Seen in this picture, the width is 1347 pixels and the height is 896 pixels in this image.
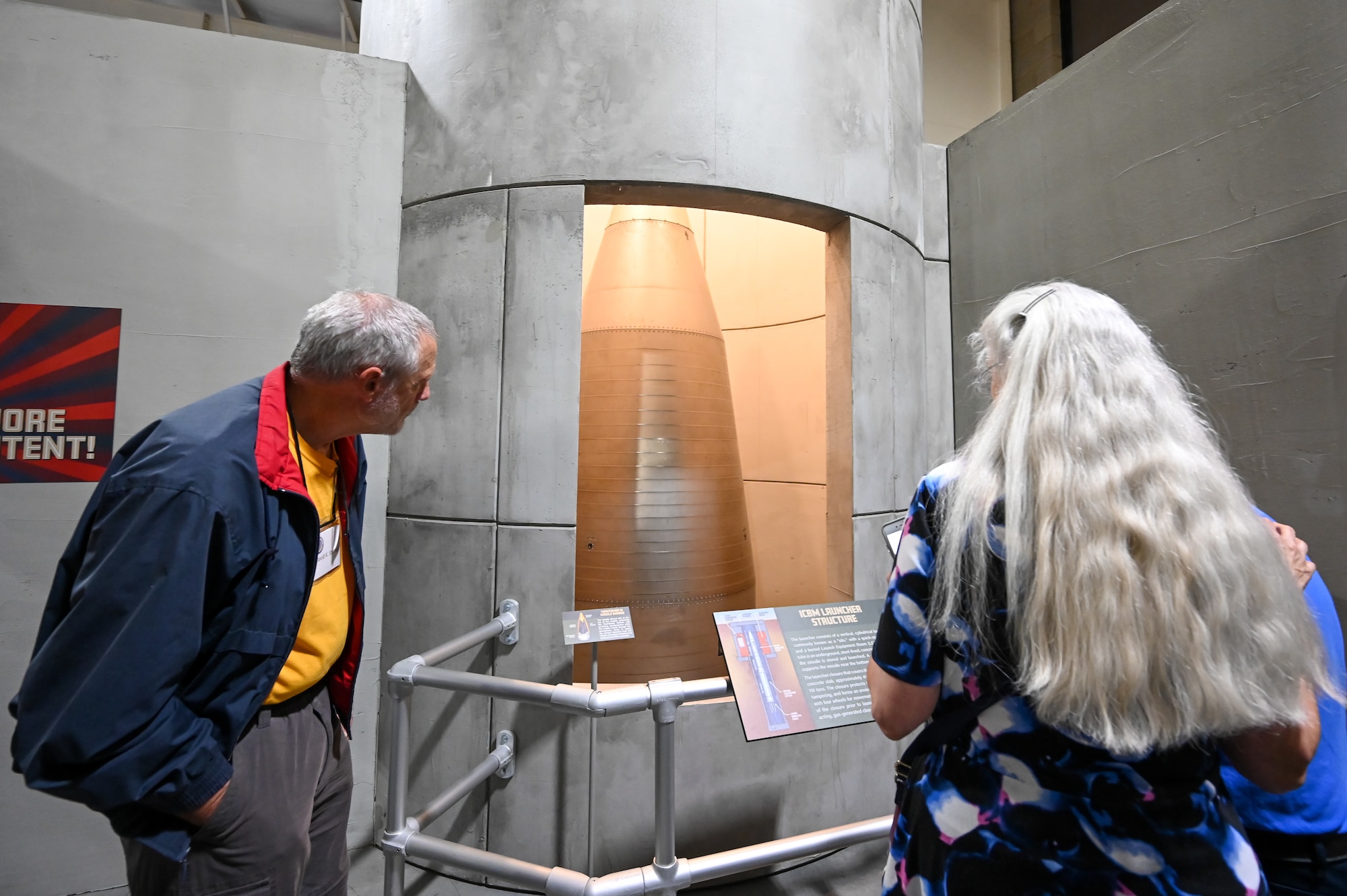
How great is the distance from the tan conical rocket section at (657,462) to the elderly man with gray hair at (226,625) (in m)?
1.50

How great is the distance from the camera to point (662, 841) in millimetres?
1714

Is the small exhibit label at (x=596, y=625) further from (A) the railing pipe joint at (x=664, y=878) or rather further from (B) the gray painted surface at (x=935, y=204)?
(B) the gray painted surface at (x=935, y=204)

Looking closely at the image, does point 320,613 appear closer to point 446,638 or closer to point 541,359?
point 446,638

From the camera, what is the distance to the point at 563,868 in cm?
194

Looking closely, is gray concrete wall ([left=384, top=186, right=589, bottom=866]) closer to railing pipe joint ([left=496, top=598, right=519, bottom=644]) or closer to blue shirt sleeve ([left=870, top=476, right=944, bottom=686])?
railing pipe joint ([left=496, top=598, right=519, bottom=644])

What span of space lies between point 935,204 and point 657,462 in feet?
7.31

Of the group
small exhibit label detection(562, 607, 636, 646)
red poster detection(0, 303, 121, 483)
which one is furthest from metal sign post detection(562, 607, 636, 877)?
red poster detection(0, 303, 121, 483)

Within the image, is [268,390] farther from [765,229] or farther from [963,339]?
[765,229]

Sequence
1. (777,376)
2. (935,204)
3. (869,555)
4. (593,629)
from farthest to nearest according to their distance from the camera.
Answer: (777,376) → (935,204) → (869,555) → (593,629)

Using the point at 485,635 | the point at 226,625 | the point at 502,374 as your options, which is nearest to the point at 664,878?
the point at 485,635

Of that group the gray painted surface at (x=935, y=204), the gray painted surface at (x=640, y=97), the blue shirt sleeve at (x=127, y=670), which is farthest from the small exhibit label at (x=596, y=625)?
the gray painted surface at (x=935, y=204)

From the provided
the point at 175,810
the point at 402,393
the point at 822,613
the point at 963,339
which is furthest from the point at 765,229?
the point at 175,810

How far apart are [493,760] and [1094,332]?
7.59ft

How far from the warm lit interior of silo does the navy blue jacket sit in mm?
3410
